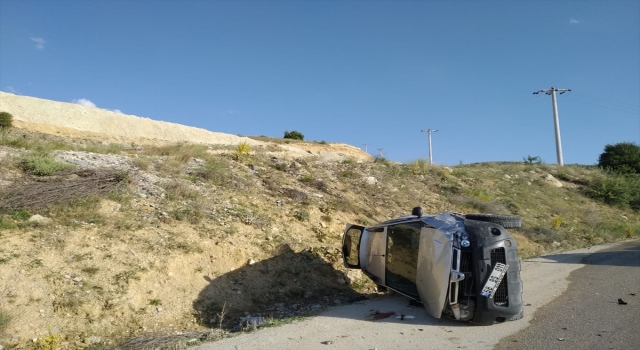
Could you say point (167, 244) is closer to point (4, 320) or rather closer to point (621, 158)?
point (4, 320)

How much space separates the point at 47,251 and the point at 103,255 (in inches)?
32.0

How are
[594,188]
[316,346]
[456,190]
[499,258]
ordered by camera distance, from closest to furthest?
1. [316,346]
2. [499,258]
3. [456,190]
4. [594,188]

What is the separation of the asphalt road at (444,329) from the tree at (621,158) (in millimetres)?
31056

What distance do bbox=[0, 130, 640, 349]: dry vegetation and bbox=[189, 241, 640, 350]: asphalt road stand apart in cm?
77

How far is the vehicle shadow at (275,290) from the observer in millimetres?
6922

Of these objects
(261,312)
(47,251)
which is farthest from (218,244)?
(47,251)

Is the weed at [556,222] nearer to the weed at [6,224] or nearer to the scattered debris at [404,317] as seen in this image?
the scattered debris at [404,317]

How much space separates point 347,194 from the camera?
14.3 meters

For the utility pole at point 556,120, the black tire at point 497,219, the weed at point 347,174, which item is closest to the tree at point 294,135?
the utility pole at point 556,120

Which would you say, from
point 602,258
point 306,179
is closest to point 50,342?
point 306,179

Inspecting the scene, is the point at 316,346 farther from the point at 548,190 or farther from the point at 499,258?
the point at 548,190

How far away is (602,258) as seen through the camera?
11.0 m

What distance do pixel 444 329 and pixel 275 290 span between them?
3.35 m

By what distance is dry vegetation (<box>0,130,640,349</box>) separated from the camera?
613 cm
